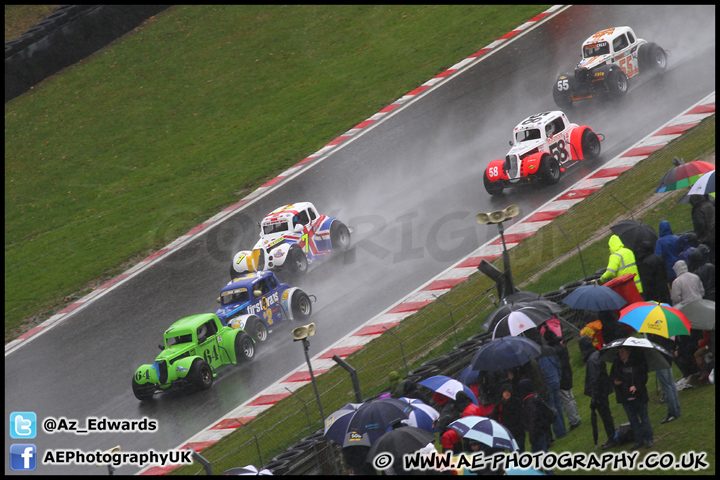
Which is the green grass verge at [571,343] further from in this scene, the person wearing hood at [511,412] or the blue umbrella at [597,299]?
the blue umbrella at [597,299]

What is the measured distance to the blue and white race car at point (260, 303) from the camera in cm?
1712

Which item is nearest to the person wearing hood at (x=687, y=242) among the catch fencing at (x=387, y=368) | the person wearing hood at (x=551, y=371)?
the catch fencing at (x=387, y=368)

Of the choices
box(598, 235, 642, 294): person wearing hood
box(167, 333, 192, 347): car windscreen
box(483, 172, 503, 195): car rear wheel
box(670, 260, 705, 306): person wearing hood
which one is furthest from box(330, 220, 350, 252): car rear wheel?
box(670, 260, 705, 306): person wearing hood

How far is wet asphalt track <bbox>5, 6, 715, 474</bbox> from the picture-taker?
1636 cm

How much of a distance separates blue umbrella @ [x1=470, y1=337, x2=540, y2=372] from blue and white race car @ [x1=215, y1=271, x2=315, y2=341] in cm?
862

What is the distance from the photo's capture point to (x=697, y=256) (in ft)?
34.8

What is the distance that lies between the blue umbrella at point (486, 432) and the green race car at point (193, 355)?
8638 millimetres

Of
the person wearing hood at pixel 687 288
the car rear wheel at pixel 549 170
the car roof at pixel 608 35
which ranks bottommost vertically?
the person wearing hood at pixel 687 288

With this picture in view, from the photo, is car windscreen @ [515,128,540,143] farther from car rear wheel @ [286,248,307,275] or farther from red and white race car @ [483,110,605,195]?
car rear wheel @ [286,248,307,275]

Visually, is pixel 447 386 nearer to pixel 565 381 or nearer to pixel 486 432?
pixel 565 381

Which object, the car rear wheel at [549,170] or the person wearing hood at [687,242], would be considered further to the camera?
Result: the car rear wheel at [549,170]

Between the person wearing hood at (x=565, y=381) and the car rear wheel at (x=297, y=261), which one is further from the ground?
the car rear wheel at (x=297, y=261)

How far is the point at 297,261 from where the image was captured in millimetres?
19297

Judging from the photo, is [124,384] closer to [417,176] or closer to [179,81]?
[417,176]
